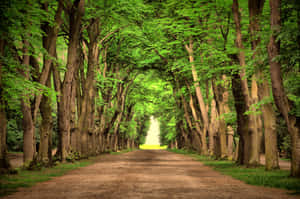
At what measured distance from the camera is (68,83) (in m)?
22.2

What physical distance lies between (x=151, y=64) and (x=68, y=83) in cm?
1677

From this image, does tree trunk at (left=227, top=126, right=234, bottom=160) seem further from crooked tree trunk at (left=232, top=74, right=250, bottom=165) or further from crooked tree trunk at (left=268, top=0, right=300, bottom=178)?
crooked tree trunk at (left=268, top=0, right=300, bottom=178)

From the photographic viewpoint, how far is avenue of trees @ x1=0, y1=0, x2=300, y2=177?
43.0 ft

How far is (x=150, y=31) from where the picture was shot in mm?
31391

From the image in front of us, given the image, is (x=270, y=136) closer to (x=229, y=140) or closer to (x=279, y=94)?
(x=279, y=94)

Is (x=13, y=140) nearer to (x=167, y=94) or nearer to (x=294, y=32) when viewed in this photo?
(x=167, y=94)

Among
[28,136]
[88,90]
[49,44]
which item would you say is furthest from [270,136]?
[88,90]

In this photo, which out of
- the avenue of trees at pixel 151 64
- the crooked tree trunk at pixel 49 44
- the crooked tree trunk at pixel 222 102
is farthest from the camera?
the crooked tree trunk at pixel 222 102

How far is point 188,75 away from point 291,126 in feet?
71.1

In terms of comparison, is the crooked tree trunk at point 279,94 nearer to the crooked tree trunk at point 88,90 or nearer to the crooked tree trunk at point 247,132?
the crooked tree trunk at point 247,132

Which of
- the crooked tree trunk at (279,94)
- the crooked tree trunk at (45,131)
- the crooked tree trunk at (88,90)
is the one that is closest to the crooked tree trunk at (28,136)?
the crooked tree trunk at (45,131)

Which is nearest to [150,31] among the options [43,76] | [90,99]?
[90,99]

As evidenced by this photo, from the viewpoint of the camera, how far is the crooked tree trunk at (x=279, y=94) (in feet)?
41.5

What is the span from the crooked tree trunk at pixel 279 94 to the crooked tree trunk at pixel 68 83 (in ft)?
41.3
